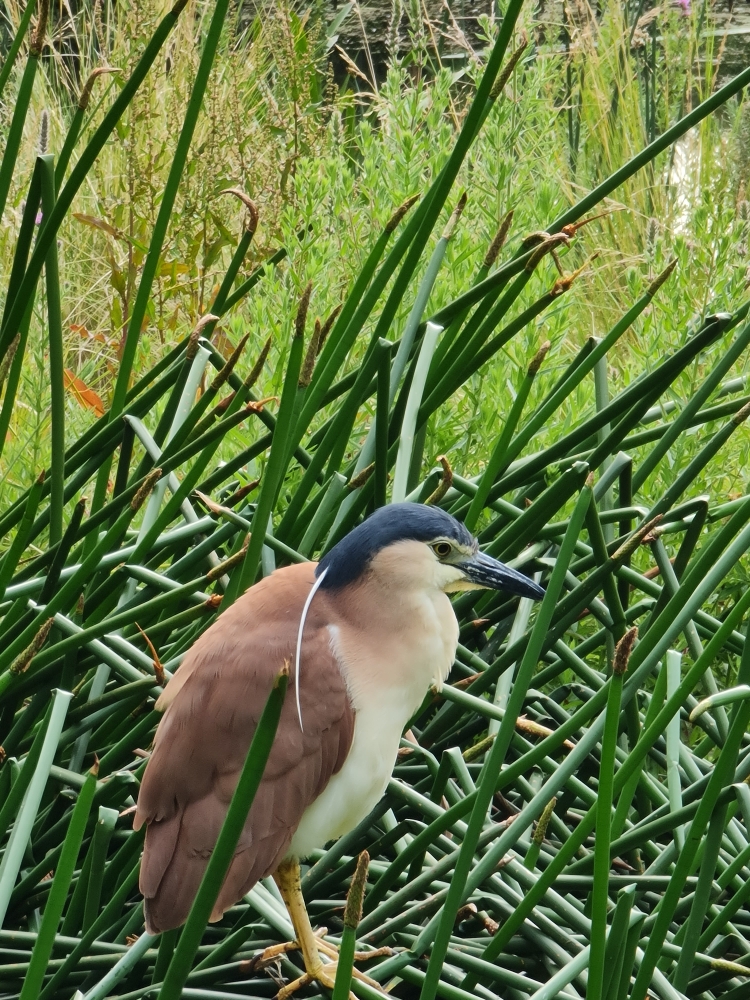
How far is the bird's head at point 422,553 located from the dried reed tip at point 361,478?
0.49 ft

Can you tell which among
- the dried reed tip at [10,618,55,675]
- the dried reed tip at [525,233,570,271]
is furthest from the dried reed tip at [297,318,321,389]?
the dried reed tip at [10,618,55,675]

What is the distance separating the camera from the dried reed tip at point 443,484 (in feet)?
3.65

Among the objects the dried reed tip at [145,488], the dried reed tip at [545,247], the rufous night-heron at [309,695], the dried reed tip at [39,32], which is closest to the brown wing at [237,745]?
the rufous night-heron at [309,695]

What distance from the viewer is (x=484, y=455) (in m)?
1.62

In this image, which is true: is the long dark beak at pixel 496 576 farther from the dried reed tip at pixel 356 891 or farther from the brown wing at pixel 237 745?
the dried reed tip at pixel 356 891

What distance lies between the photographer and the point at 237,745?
1030 millimetres

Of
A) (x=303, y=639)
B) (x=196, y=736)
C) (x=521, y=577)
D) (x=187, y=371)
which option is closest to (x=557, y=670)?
(x=521, y=577)

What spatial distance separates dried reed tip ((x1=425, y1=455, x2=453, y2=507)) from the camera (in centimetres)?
111

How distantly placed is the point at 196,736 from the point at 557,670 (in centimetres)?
40

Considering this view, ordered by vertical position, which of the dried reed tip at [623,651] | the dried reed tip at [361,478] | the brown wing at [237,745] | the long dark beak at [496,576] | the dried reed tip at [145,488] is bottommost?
the brown wing at [237,745]

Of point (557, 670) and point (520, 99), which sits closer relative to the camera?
point (557, 670)

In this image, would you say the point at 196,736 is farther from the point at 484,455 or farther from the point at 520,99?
the point at 520,99

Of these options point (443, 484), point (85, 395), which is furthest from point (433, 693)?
point (85, 395)

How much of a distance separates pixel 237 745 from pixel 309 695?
94mm
